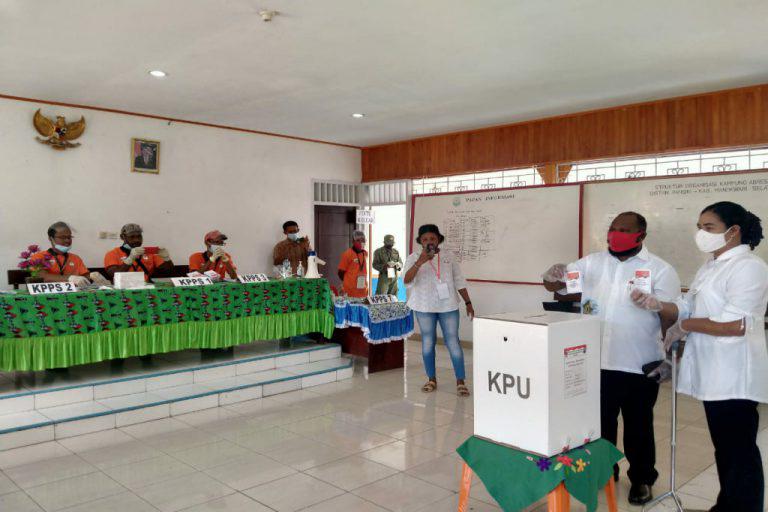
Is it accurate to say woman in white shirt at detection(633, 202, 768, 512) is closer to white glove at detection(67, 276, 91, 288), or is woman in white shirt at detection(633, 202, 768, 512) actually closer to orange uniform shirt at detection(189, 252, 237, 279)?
white glove at detection(67, 276, 91, 288)

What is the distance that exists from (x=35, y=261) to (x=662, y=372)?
465 cm

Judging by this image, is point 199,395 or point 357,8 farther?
point 199,395

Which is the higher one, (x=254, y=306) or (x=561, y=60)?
(x=561, y=60)

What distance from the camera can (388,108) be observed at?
20.0 ft

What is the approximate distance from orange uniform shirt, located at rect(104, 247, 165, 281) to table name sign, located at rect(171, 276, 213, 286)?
1.77 feet

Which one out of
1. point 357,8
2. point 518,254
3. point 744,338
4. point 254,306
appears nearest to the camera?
point 744,338

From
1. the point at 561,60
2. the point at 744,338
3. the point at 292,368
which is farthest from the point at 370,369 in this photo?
the point at 744,338

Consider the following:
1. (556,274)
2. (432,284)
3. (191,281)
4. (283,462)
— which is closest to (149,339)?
(191,281)

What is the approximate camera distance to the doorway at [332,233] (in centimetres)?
822

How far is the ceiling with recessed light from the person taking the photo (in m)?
3.56

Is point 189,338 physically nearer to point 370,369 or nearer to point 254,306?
point 254,306

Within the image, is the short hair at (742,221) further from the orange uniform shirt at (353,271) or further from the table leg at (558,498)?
the orange uniform shirt at (353,271)

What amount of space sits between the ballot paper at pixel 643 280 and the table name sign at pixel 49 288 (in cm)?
386

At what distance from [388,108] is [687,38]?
296 centimetres
